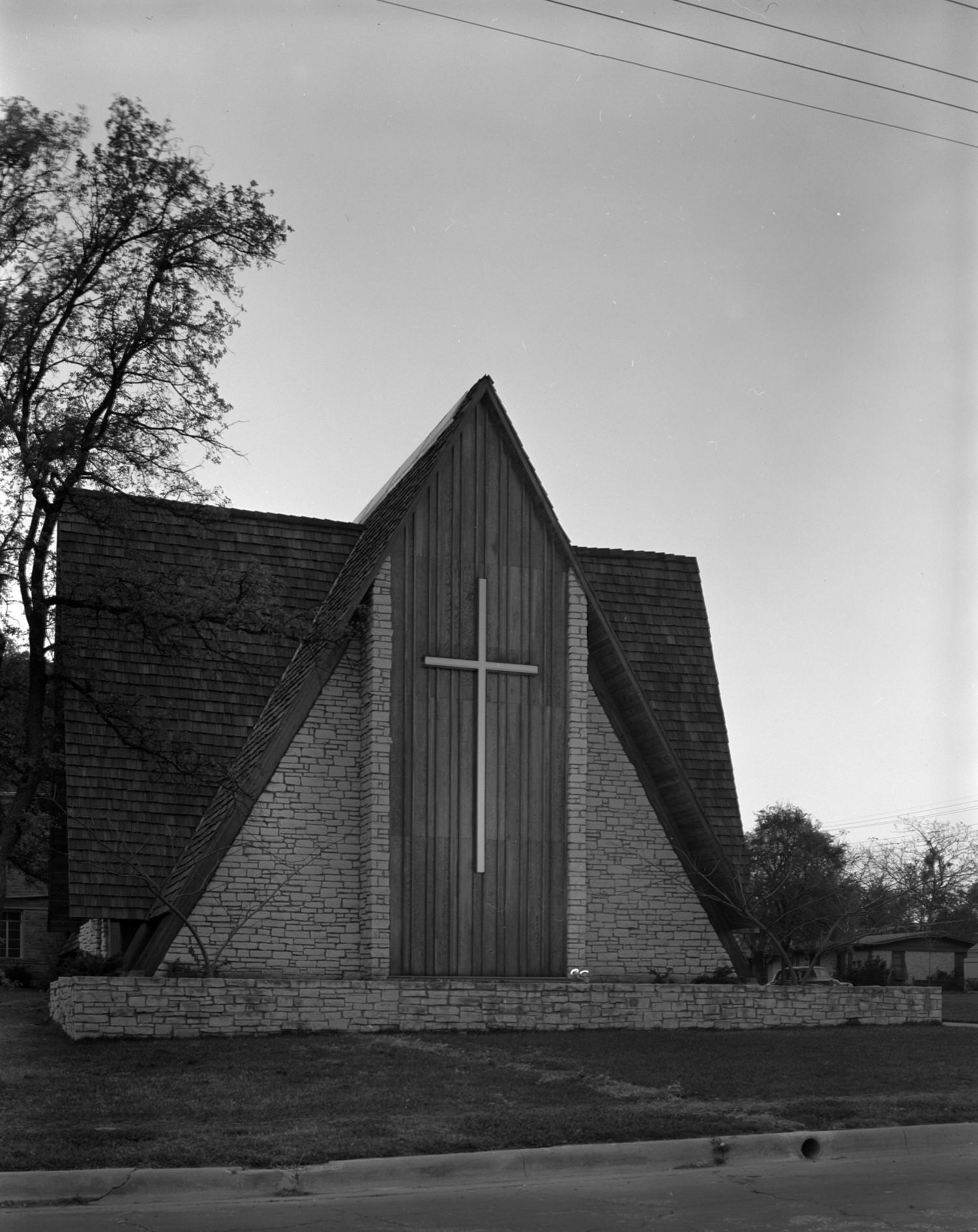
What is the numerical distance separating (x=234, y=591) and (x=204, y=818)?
378 centimetres

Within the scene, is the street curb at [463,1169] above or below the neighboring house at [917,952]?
above

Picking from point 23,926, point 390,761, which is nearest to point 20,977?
point 23,926

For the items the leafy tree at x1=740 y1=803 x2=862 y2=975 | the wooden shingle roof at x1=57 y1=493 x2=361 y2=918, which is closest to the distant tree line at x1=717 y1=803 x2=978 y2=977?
the leafy tree at x1=740 y1=803 x2=862 y2=975

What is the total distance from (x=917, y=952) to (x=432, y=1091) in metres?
47.9

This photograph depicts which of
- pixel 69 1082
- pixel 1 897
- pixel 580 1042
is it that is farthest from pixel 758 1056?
pixel 1 897

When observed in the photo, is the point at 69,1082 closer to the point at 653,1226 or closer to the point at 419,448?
the point at 653,1226

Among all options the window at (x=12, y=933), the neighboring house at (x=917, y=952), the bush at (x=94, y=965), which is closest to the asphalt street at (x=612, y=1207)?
the bush at (x=94, y=965)

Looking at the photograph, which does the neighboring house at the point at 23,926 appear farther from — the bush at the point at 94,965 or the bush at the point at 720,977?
the bush at the point at 720,977

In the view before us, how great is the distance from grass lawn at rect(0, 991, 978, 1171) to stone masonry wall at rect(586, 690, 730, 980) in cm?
392

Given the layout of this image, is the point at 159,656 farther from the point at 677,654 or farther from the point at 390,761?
the point at 677,654

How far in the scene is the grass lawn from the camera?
9.83 meters

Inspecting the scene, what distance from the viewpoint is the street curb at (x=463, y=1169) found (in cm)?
870

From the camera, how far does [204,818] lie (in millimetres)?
19906

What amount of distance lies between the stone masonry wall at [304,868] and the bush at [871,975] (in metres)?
19.3
